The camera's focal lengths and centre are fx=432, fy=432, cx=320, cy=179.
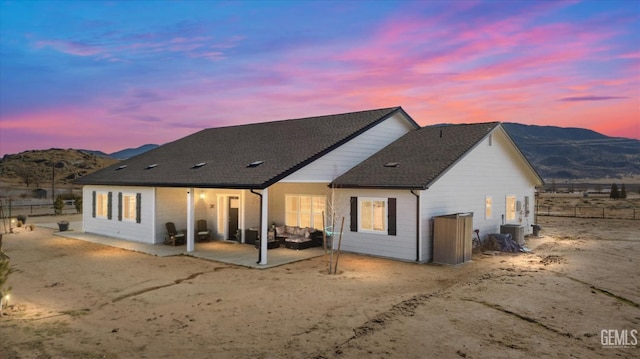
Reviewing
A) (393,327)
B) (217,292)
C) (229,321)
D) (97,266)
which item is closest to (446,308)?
(393,327)

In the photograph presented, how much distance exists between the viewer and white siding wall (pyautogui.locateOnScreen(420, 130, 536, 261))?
14.5 metres

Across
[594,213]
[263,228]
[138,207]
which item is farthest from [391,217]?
[594,213]

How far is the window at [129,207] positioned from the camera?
61.8 ft

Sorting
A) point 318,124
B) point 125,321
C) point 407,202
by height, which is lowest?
point 125,321

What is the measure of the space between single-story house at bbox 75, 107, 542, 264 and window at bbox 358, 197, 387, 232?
1.4 inches

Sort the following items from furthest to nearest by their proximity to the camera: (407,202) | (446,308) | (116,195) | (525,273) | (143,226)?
(116,195) < (143,226) < (407,202) < (525,273) < (446,308)

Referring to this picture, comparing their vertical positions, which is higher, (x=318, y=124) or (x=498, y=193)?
(x=318, y=124)

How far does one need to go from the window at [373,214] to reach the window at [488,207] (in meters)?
5.39

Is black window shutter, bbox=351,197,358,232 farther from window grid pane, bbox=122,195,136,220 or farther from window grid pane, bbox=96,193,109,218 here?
window grid pane, bbox=96,193,109,218

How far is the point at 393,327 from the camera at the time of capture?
7809 mm

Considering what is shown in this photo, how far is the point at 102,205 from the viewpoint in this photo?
2088 cm

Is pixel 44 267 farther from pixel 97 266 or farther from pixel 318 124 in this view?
pixel 318 124

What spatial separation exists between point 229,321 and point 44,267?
8564 millimetres

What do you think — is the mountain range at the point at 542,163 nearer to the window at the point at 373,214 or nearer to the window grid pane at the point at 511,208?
the window grid pane at the point at 511,208
